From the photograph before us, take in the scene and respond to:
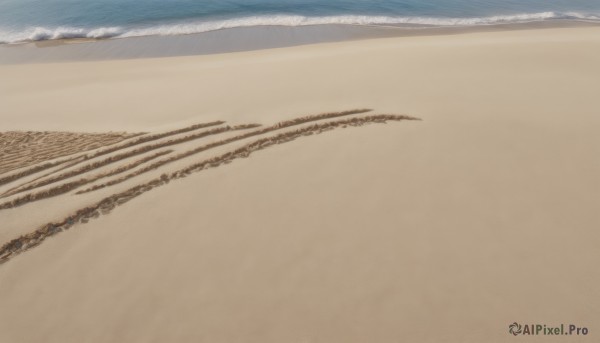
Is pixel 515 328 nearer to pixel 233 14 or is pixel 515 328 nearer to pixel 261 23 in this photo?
pixel 261 23

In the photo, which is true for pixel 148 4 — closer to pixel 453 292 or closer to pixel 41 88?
pixel 41 88

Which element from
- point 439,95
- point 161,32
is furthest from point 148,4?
point 439,95

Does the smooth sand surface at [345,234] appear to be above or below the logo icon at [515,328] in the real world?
above

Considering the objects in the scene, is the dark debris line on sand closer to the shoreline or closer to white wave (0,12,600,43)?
the shoreline

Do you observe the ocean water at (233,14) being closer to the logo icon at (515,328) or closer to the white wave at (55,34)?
the white wave at (55,34)

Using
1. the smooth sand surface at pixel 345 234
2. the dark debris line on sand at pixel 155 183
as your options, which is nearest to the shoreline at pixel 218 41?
the smooth sand surface at pixel 345 234

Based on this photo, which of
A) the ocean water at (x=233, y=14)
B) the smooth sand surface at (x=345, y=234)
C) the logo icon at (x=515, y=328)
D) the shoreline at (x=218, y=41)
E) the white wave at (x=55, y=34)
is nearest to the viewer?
the logo icon at (x=515, y=328)

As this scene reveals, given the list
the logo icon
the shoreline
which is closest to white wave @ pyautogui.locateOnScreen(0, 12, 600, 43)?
the shoreline
